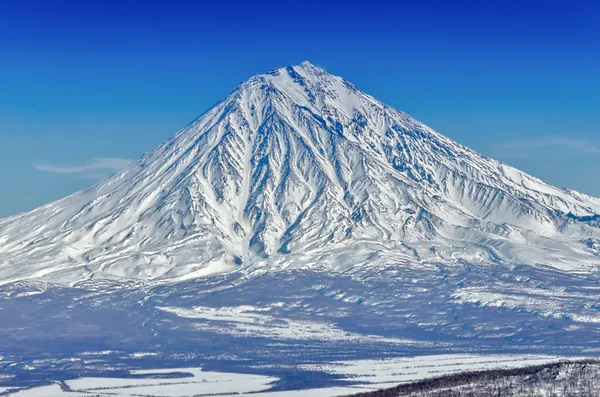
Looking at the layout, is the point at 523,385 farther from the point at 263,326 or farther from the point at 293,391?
the point at 263,326

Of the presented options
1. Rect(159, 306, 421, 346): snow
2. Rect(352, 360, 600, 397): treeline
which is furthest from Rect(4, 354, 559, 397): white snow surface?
Rect(159, 306, 421, 346): snow

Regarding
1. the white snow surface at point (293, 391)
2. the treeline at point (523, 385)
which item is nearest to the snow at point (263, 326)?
the white snow surface at point (293, 391)

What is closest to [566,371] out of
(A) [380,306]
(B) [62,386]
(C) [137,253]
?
(B) [62,386]

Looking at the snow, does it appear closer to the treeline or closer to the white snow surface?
the white snow surface

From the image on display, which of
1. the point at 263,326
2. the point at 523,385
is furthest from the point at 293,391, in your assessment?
the point at 263,326

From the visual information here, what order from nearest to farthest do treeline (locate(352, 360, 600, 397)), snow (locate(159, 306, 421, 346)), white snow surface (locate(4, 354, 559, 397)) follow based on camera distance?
treeline (locate(352, 360, 600, 397)), white snow surface (locate(4, 354, 559, 397)), snow (locate(159, 306, 421, 346))

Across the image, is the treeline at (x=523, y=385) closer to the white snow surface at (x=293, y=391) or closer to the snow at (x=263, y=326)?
the white snow surface at (x=293, y=391)

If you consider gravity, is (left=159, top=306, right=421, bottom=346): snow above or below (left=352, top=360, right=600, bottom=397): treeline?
above

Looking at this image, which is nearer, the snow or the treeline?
the treeline

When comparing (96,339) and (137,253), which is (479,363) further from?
(137,253)
